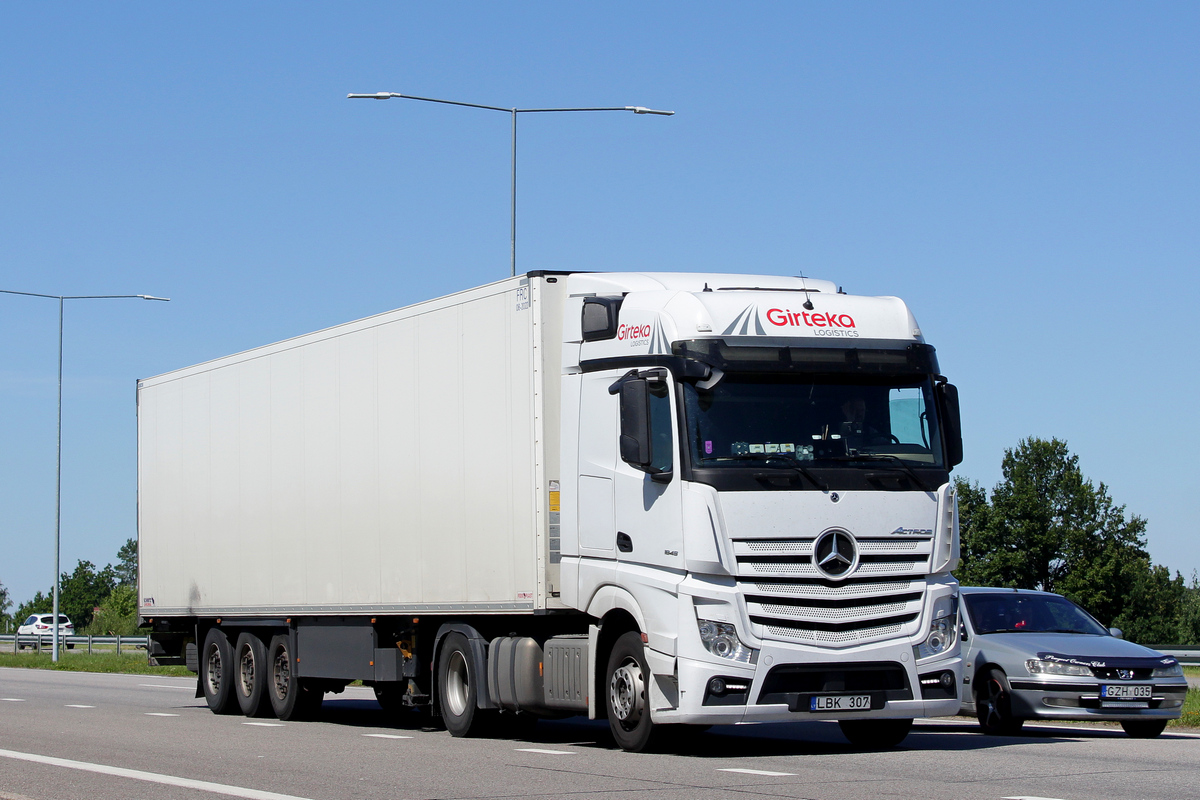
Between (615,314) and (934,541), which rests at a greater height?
(615,314)

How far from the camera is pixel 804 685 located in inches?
474

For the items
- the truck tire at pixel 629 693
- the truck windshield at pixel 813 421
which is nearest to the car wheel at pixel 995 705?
the truck windshield at pixel 813 421

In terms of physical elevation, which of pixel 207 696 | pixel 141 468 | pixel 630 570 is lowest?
pixel 207 696

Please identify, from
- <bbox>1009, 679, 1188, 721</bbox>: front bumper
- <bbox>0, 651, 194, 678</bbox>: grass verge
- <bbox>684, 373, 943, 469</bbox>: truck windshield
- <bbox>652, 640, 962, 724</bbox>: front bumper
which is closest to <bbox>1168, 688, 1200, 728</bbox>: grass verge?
<bbox>1009, 679, 1188, 721</bbox>: front bumper

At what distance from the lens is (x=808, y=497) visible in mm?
12070

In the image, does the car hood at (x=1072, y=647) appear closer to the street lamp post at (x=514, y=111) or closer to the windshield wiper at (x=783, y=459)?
the windshield wiper at (x=783, y=459)

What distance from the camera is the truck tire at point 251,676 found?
19.2 m

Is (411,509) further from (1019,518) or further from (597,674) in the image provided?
(1019,518)

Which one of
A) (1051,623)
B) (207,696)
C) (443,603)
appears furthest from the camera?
(207,696)

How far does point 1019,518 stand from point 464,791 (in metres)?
92.3

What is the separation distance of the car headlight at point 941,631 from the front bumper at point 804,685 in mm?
84

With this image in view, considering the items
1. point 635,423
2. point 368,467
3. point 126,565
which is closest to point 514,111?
point 368,467

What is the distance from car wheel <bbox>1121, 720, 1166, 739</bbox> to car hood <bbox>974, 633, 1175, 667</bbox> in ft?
2.04

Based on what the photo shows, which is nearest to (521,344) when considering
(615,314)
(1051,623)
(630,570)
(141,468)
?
(615,314)
